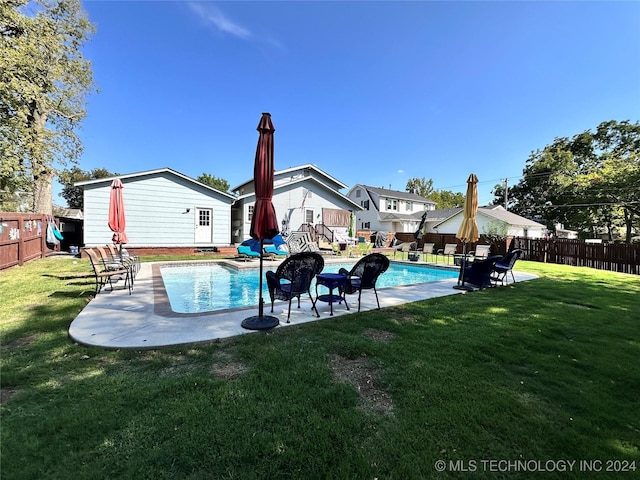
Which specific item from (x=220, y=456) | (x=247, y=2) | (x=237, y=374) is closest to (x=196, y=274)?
(x=237, y=374)

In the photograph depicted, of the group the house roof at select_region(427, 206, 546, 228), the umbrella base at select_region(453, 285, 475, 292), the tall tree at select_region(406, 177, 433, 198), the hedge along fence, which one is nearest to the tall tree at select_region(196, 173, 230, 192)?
the tall tree at select_region(406, 177, 433, 198)

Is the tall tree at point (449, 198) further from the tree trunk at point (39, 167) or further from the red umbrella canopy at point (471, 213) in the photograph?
the tree trunk at point (39, 167)

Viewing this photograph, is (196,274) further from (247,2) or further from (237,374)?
(247,2)

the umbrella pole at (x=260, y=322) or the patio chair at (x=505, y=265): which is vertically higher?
the patio chair at (x=505, y=265)

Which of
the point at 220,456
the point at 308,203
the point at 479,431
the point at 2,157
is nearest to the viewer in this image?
the point at 220,456

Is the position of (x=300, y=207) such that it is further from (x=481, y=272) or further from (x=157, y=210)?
(x=481, y=272)

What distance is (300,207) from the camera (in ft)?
72.4

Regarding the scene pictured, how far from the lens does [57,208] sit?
127 ft

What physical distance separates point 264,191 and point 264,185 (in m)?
0.10

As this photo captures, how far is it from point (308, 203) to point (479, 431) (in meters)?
20.8

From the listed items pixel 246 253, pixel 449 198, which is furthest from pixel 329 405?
pixel 449 198

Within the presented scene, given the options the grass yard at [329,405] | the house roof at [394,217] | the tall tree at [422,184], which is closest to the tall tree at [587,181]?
the house roof at [394,217]

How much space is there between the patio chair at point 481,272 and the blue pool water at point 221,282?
1673 mm

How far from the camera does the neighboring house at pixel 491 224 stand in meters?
26.5
